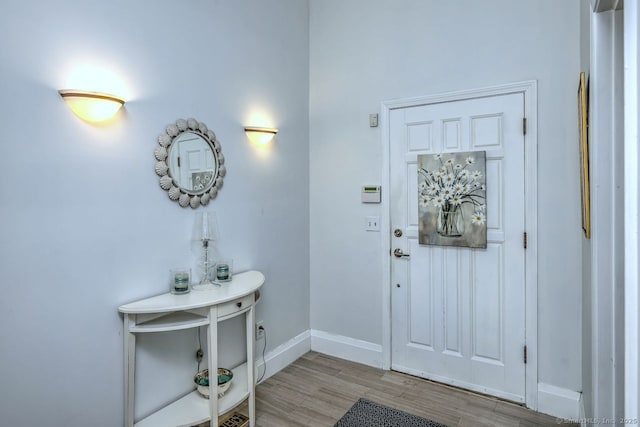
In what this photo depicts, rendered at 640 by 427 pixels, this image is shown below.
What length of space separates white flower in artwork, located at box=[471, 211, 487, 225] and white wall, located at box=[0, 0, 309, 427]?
1573 mm

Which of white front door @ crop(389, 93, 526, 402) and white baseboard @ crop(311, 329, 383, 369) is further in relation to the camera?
white baseboard @ crop(311, 329, 383, 369)

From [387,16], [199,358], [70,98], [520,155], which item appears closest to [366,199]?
[520,155]

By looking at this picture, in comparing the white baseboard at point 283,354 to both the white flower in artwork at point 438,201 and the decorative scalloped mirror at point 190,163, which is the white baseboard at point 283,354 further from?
the white flower in artwork at point 438,201

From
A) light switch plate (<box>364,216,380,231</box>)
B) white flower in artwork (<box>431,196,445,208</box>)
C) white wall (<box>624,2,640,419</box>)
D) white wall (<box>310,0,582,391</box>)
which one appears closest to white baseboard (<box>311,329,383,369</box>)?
white wall (<box>310,0,582,391</box>)

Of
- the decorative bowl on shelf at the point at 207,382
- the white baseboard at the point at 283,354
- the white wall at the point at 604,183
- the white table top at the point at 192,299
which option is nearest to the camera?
the white wall at the point at 604,183

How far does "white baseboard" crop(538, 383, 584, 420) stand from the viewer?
231 centimetres

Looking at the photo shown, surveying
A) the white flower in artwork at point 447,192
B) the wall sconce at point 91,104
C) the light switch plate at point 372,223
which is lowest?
the light switch plate at point 372,223

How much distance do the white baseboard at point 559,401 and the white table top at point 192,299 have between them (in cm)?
198

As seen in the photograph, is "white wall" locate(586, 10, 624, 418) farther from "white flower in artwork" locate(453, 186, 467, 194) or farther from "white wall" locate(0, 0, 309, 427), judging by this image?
"white wall" locate(0, 0, 309, 427)

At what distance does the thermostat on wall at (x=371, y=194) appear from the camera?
3041 millimetres

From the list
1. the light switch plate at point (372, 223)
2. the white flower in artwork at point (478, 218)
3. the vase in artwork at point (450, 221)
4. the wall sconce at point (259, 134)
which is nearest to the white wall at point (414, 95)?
the light switch plate at point (372, 223)

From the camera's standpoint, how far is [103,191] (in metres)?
1.83

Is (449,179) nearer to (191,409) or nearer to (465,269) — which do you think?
(465,269)

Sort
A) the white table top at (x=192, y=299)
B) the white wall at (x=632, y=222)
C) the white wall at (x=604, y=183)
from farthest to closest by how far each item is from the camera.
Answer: the white table top at (x=192, y=299) → the white wall at (x=604, y=183) → the white wall at (x=632, y=222)
